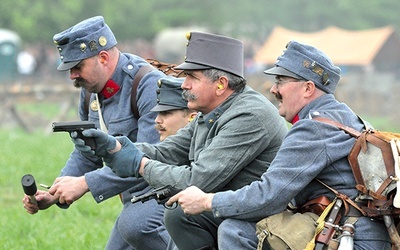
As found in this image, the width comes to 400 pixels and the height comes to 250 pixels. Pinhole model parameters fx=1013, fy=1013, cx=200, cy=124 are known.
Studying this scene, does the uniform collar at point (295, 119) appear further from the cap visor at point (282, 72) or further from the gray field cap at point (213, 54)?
the gray field cap at point (213, 54)

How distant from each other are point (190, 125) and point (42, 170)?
8.29 metres

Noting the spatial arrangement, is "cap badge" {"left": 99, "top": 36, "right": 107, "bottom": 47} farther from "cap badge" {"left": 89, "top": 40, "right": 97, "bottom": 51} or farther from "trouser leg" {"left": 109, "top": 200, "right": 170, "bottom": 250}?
"trouser leg" {"left": 109, "top": 200, "right": 170, "bottom": 250}

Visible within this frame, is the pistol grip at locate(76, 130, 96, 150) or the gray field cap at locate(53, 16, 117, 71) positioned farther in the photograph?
the gray field cap at locate(53, 16, 117, 71)

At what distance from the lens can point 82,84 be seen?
6902mm

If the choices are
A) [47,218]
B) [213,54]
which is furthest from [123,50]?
[213,54]

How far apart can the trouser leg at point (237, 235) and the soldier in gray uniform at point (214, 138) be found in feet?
1.10

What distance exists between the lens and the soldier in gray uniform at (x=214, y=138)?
5.57 metres

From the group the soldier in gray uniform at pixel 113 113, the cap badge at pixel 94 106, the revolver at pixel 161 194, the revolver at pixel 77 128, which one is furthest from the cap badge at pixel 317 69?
the cap badge at pixel 94 106

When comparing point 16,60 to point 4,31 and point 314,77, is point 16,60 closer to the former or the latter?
point 4,31

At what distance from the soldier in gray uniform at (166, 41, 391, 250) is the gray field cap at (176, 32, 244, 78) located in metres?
0.35

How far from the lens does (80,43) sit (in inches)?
268

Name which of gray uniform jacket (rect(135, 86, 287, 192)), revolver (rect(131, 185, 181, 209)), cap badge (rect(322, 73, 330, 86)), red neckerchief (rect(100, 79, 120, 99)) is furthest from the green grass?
cap badge (rect(322, 73, 330, 86))

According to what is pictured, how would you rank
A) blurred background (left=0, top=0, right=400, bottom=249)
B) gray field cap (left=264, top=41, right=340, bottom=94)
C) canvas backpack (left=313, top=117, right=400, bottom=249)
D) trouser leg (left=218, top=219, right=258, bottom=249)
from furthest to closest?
1. blurred background (left=0, top=0, right=400, bottom=249)
2. gray field cap (left=264, top=41, right=340, bottom=94)
3. trouser leg (left=218, top=219, right=258, bottom=249)
4. canvas backpack (left=313, top=117, right=400, bottom=249)

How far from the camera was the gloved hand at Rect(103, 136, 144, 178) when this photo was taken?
571 centimetres
